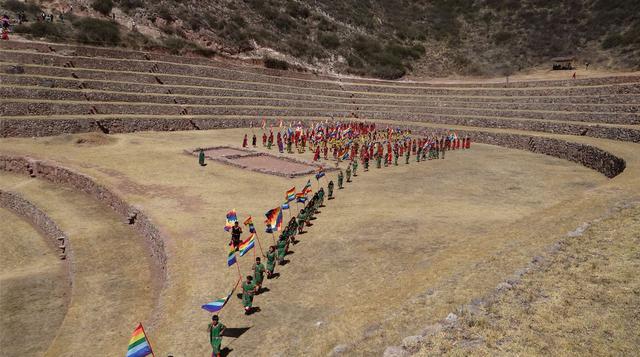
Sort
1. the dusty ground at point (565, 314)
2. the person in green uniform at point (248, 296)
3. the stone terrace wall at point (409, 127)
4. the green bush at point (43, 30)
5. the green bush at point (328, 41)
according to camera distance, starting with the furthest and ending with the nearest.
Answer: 1. the green bush at point (328, 41)
2. the green bush at point (43, 30)
3. the stone terrace wall at point (409, 127)
4. the person in green uniform at point (248, 296)
5. the dusty ground at point (565, 314)

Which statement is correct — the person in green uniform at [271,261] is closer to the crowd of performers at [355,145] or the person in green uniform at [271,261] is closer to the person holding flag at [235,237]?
the person holding flag at [235,237]

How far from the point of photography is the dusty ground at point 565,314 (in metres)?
8.11

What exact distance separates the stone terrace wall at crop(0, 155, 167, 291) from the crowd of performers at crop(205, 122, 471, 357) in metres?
2.64

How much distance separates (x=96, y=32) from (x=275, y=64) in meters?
22.9

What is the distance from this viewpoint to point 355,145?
33719 millimetres

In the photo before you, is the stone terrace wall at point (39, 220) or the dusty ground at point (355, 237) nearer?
the dusty ground at point (355, 237)

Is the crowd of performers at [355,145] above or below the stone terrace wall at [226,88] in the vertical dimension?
below

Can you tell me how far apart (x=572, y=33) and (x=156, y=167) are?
75.4m

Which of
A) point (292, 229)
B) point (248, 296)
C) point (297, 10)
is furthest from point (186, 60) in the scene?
point (248, 296)

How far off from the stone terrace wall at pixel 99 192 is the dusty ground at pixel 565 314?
982cm

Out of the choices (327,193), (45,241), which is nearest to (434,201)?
(327,193)

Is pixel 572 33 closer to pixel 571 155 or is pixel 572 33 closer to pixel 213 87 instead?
pixel 571 155

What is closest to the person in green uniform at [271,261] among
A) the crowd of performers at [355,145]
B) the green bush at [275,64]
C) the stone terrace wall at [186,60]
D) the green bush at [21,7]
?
the crowd of performers at [355,145]

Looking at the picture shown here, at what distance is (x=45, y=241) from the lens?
752 inches
